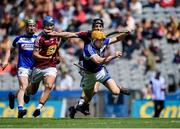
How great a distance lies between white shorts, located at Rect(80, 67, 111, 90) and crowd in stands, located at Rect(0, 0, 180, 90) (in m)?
7.89

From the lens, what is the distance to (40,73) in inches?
818

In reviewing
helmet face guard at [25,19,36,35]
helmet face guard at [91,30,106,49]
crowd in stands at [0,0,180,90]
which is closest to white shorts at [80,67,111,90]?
helmet face guard at [91,30,106,49]

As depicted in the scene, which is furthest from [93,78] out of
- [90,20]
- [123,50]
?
[90,20]

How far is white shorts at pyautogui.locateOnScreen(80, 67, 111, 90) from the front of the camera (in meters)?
20.4

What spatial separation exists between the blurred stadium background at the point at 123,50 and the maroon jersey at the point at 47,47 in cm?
713

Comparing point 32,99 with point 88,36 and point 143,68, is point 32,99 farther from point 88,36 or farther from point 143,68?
point 88,36

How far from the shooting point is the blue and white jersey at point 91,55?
20172 mm

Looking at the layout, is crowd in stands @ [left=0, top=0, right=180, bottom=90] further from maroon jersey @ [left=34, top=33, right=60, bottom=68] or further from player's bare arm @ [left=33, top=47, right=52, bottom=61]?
player's bare arm @ [left=33, top=47, right=52, bottom=61]

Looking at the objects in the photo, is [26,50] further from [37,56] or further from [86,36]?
[86,36]

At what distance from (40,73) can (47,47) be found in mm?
676

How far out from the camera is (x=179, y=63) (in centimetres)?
2966

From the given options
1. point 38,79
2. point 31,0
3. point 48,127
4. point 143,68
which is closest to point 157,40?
point 143,68

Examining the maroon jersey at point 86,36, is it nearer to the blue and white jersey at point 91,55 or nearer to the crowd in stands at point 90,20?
the blue and white jersey at point 91,55

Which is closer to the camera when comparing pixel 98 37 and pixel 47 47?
pixel 98 37
